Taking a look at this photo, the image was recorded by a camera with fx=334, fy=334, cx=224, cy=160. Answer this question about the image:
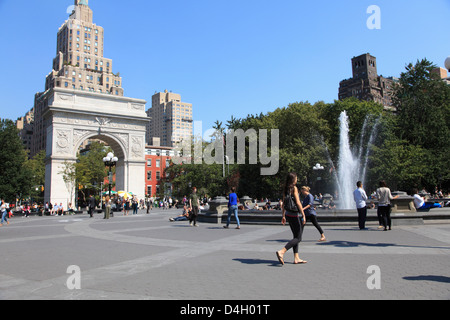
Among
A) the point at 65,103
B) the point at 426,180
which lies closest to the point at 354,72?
the point at 426,180

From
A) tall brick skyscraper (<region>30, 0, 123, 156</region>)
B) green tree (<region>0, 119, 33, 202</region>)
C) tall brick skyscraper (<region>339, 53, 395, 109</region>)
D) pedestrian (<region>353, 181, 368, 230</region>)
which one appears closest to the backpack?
pedestrian (<region>353, 181, 368, 230</region>)

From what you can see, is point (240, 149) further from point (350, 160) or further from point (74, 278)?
point (74, 278)

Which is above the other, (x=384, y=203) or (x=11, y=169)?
(x=11, y=169)

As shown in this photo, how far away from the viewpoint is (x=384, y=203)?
1111cm

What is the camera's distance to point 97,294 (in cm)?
455

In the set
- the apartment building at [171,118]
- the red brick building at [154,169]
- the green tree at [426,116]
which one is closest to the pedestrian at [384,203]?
the green tree at [426,116]

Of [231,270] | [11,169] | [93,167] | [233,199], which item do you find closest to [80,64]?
[93,167]

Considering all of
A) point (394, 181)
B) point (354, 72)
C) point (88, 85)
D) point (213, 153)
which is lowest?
point (394, 181)

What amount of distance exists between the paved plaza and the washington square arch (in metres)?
35.2

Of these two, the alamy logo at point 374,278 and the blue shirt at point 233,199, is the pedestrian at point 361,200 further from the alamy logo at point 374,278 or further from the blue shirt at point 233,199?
the alamy logo at point 374,278

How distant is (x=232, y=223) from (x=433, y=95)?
129 ft

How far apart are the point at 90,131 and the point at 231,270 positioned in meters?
41.7

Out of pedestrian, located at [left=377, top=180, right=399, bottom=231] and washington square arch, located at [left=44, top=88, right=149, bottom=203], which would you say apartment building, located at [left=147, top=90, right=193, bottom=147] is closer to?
washington square arch, located at [left=44, top=88, right=149, bottom=203]
